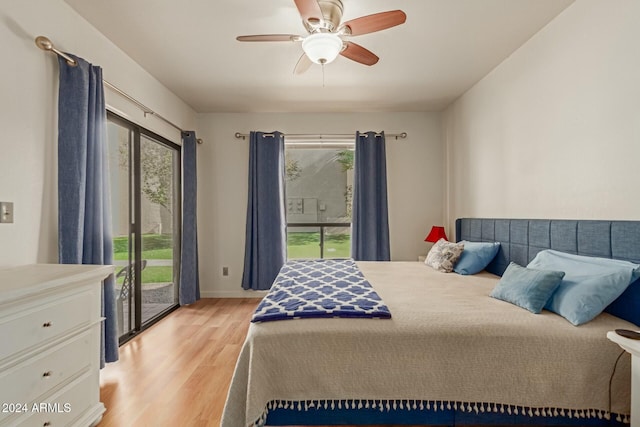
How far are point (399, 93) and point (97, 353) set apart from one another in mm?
3649

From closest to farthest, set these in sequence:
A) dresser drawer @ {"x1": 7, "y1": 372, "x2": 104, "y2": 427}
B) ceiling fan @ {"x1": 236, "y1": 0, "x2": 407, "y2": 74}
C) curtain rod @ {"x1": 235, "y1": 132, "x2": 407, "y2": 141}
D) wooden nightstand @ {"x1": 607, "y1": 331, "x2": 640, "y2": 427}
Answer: wooden nightstand @ {"x1": 607, "y1": 331, "x2": 640, "y2": 427}, dresser drawer @ {"x1": 7, "y1": 372, "x2": 104, "y2": 427}, ceiling fan @ {"x1": 236, "y1": 0, "x2": 407, "y2": 74}, curtain rod @ {"x1": 235, "y1": 132, "x2": 407, "y2": 141}

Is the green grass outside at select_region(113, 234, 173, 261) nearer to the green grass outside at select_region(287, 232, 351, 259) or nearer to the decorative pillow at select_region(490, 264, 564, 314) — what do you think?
the green grass outside at select_region(287, 232, 351, 259)

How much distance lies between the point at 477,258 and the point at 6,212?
333 centimetres

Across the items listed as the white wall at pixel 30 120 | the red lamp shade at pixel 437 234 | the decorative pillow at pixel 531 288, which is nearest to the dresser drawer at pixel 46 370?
the white wall at pixel 30 120

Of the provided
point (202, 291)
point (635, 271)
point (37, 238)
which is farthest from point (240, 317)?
point (635, 271)

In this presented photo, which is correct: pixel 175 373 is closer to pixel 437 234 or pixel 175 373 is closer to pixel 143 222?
pixel 143 222

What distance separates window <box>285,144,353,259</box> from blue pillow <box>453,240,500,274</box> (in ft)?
6.09

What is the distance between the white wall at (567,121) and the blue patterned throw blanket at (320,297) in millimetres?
1517

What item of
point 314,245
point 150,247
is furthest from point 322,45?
point 314,245

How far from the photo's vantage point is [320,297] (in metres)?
1.90

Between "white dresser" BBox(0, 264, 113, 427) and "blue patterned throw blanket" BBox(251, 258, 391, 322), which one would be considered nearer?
"white dresser" BBox(0, 264, 113, 427)

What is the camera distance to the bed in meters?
1.46

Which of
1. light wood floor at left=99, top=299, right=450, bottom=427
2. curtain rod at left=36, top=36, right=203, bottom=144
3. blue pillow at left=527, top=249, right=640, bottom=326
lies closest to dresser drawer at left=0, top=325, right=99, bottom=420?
light wood floor at left=99, top=299, right=450, bottom=427

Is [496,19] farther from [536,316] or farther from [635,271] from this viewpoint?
[536,316]
